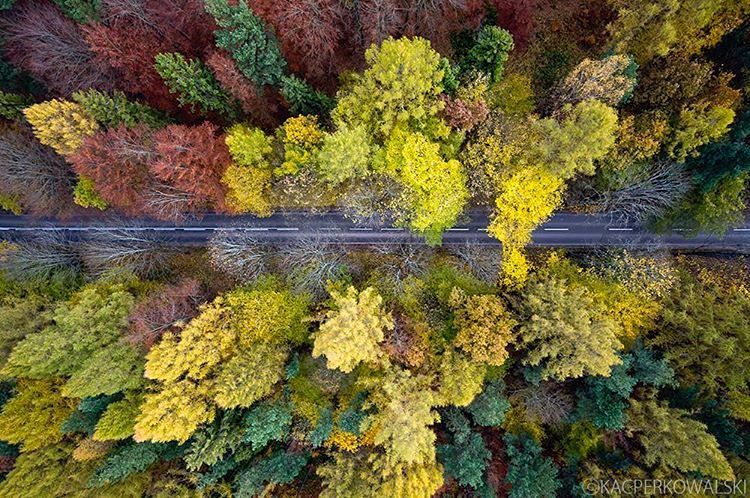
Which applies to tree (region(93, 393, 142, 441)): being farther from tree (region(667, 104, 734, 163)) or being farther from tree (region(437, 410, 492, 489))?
tree (region(667, 104, 734, 163))

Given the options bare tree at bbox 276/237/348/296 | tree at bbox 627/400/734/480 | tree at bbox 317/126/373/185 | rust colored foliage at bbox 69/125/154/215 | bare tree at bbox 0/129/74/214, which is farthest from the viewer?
bare tree at bbox 0/129/74/214

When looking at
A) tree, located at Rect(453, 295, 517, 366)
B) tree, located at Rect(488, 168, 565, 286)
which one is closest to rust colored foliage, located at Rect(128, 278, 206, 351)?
tree, located at Rect(453, 295, 517, 366)

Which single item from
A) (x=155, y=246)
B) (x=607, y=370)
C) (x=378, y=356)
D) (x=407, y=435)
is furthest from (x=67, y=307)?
(x=607, y=370)

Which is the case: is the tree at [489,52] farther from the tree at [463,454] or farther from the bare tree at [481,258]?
the tree at [463,454]

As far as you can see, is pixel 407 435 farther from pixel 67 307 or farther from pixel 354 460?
pixel 67 307


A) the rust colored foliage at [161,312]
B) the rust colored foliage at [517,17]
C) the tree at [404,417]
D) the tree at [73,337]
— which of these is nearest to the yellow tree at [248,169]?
the rust colored foliage at [161,312]

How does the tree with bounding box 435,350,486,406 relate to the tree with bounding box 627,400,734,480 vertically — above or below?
above

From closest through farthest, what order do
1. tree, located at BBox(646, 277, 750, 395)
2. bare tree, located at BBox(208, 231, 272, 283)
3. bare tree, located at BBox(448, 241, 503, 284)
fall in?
tree, located at BBox(646, 277, 750, 395)
bare tree, located at BBox(448, 241, 503, 284)
bare tree, located at BBox(208, 231, 272, 283)
